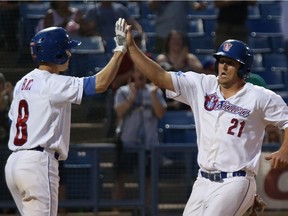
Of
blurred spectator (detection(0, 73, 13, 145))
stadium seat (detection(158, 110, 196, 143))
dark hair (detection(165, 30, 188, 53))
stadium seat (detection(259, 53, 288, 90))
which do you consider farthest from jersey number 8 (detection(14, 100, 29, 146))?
stadium seat (detection(259, 53, 288, 90))

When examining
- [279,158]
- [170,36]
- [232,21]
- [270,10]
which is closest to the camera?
[279,158]

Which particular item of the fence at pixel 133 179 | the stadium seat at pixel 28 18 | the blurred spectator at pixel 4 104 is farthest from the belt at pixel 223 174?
the stadium seat at pixel 28 18

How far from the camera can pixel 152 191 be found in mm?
9492

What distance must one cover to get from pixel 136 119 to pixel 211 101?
3.34 m

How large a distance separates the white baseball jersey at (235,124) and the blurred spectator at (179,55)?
3728mm

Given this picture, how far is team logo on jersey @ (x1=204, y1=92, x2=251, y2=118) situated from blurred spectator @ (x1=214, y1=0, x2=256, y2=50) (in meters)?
4.07

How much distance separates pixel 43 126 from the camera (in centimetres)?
631

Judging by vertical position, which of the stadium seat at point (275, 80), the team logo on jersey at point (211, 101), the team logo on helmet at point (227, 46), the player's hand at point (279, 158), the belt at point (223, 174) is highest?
the team logo on helmet at point (227, 46)

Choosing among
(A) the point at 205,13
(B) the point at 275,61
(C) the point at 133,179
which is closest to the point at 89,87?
(C) the point at 133,179

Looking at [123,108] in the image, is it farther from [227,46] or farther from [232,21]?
[227,46]

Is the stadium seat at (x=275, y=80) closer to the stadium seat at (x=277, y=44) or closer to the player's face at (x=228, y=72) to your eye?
the stadium seat at (x=277, y=44)

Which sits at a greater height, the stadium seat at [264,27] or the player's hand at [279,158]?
the stadium seat at [264,27]

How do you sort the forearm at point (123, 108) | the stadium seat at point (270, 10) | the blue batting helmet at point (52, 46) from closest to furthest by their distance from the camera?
1. the blue batting helmet at point (52, 46)
2. the forearm at point (123, 108)
3. the stadium seat at point (270, 10)

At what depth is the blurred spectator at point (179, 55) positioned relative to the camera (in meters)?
10.0
